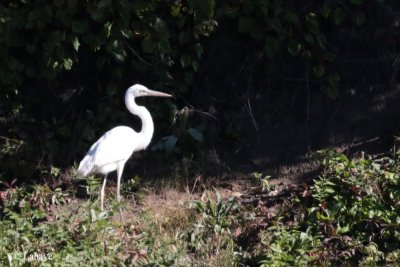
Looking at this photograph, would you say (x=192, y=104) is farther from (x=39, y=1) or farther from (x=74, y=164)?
(x=39, y=1)

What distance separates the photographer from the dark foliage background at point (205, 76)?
6.54 meters

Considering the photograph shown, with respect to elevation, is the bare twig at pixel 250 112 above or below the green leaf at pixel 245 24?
below

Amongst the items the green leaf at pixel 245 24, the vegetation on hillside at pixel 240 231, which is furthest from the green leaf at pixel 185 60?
the vegetation on hillside at pixel 240 231

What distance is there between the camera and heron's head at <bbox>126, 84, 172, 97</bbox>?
20.5ft

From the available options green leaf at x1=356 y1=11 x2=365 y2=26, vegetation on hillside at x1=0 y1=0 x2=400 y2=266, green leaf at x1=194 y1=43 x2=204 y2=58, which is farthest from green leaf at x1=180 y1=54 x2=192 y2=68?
green leaf at x1=356 y1=11 x2=365 y2=26

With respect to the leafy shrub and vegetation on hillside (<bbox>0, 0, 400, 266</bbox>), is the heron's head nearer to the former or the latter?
vegetation on hillside (<bbox>0, 0, 400, 266</bbox>)

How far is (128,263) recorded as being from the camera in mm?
4676

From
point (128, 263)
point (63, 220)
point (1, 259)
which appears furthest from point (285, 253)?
point (1, 259)

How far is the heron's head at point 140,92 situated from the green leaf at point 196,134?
1.81 feet

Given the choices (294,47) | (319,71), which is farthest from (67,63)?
(319,71)

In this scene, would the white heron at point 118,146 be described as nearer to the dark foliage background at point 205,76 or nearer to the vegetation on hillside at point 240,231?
the dark foliage background at point 205,76

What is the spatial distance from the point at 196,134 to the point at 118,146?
1007 mm

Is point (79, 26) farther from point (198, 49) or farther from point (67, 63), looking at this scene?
point (198, 49)

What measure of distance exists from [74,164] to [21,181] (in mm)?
711
